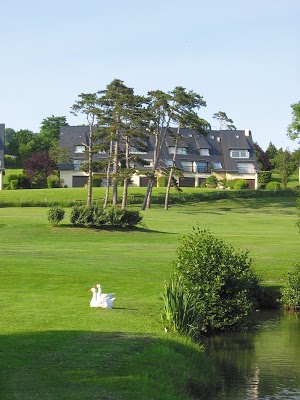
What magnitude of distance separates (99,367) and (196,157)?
137 metres

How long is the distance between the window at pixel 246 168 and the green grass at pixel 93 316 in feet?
297

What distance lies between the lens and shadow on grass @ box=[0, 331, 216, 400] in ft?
55.3

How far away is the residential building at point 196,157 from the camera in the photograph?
145000 millimetres

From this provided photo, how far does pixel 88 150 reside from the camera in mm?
103812

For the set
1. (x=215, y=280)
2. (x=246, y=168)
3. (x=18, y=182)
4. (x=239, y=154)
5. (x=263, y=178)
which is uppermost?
(x=239, y=154)

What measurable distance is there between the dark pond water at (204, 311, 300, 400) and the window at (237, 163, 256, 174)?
119m

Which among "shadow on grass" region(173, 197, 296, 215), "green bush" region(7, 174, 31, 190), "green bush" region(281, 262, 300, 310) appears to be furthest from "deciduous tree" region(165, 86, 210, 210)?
"green bush" region(281, 262, 300, 310)

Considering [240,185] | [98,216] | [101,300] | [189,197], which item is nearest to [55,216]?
[98,216]

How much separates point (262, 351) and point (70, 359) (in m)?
10.4

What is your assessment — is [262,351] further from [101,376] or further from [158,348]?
[101,376]

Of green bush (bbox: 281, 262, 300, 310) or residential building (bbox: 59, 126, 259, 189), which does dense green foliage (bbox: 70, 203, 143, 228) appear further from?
residential building (bbox: 59, 126, 259, 189)

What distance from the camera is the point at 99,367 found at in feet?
62.3

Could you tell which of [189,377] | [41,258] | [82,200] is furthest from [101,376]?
[82,200]

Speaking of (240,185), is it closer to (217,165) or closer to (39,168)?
(217,165)
